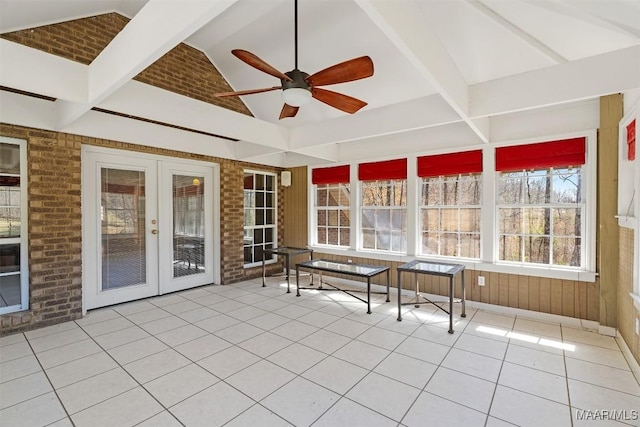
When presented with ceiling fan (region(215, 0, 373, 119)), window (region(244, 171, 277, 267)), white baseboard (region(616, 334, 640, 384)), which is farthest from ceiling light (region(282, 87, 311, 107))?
window (region(244, 171, 277, 267))

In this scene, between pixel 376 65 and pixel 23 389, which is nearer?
pixel 23 389

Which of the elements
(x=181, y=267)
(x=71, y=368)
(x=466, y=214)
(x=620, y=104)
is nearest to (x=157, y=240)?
(x=181, y=267)

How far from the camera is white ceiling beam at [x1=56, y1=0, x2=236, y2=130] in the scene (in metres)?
1.61

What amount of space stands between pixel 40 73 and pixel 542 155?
532 centimetres

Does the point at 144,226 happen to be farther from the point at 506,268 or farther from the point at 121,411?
the point at 506,268

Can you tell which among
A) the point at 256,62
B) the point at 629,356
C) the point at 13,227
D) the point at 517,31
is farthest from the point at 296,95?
the point at 629,356

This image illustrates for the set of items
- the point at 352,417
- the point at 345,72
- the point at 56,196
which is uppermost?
the point at 345,72

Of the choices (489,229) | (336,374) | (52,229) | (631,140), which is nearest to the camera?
(336,374)

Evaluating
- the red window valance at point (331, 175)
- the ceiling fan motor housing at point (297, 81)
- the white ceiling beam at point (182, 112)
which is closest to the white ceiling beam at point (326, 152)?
the red window valance at point (331, 175)

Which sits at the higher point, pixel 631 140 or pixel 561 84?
pixel 561 84

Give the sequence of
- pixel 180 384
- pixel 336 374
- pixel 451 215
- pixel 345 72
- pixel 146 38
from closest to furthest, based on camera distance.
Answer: pixel 146 38
pixel 345 72
pixel 180 384
pixel 336 374
pixel 451 215

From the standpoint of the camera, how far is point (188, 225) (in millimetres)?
5133

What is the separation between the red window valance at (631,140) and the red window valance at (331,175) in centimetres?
374

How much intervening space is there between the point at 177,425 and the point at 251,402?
1.61 ft
